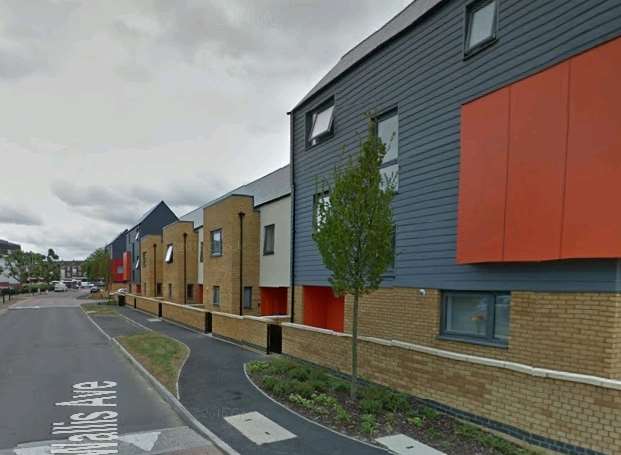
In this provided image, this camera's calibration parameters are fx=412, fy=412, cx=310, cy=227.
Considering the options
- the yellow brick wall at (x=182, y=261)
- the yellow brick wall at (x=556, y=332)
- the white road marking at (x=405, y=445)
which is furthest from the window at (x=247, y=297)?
the white road marking at (x=405, y=445)

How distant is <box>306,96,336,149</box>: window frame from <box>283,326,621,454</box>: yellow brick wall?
6152 millimetres

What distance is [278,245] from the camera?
52.5 ft

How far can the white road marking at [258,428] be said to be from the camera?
5.96 meters

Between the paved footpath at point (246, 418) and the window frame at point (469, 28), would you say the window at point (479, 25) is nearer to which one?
the window frame at point (469, 28)

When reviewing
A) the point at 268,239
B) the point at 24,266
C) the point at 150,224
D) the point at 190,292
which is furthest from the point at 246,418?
the point at 24,266

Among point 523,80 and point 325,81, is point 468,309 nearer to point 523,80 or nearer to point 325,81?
point 523,80

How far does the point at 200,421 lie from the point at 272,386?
2.11 metres

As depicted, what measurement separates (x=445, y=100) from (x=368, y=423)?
20.3ft

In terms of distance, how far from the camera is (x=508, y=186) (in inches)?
267

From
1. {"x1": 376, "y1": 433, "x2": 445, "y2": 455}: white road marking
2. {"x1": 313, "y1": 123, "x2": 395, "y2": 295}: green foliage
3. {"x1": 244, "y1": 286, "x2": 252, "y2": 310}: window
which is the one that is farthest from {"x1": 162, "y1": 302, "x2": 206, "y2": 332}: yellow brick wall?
{"x1": 376, "y1": 433, "x2": 445, "y2": 455}: white road marking

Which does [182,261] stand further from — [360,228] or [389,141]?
[360,228]

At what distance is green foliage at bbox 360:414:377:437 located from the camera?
623 cm

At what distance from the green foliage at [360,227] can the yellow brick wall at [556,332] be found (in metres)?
1.74

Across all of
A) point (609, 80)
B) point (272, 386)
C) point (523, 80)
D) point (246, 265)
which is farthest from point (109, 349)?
point (609, 80)
